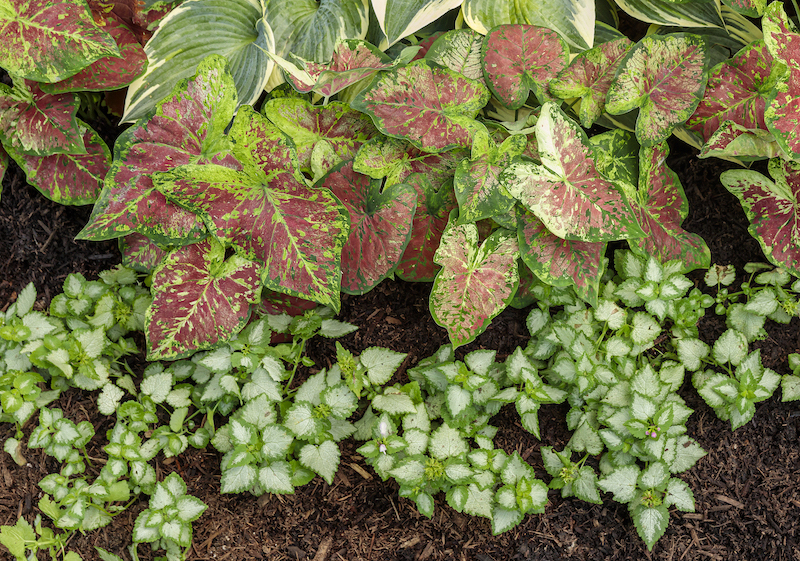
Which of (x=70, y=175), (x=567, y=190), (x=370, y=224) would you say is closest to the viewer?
(x=567, y=190)

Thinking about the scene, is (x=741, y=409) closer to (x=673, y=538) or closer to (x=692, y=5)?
(x=673, y=538)

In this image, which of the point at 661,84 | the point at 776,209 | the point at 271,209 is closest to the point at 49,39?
the point at 271,209

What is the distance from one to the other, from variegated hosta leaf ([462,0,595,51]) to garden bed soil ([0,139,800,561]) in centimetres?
73

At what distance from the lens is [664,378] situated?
4.73ft

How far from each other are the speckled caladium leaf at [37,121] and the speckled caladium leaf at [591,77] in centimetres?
116

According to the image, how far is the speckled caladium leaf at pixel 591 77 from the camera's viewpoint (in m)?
1.34

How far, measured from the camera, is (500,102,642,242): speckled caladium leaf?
1.23 m

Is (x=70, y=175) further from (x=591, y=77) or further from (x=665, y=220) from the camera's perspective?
(x=665, y=220)

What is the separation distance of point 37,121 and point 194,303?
23.8 inches

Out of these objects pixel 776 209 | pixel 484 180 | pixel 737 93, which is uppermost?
pixel 737 93

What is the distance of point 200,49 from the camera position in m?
1.44

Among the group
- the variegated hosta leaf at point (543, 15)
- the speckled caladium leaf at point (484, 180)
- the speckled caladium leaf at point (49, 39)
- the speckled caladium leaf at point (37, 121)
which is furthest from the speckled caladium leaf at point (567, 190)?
the speckled caladium leaf at point (37, 121)

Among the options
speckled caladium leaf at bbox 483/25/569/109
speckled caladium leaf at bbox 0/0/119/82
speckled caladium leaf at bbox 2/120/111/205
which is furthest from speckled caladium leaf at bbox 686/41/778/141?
speckled caladium leaf at bbox 2/120/111/205

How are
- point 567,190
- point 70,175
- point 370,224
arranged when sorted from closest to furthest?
point 567,190
point 370,224
point 70,175
